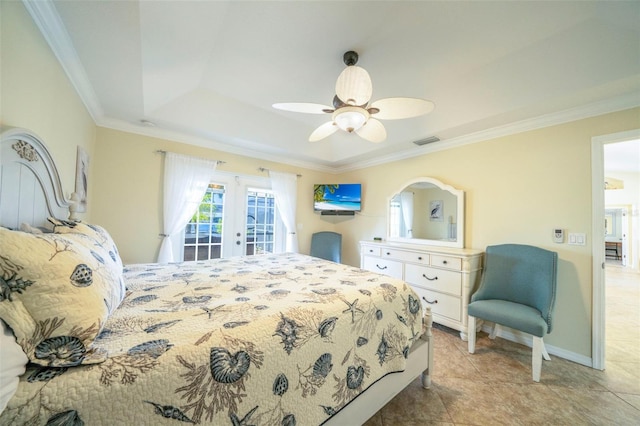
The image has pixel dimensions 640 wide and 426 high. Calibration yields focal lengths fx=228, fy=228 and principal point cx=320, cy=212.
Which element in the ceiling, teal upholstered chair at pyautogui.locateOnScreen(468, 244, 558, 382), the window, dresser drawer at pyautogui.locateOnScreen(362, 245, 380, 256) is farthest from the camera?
dresser drawer at pyautogui.locateOnScreen(362, 245, 380, 256)

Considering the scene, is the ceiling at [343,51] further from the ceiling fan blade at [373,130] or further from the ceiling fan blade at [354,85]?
the ceiling fan blade at [373,130]

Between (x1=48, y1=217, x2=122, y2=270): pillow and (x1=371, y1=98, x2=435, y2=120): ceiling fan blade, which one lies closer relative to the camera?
(x1=48, y1=217, x2=122, y2=270): pillow

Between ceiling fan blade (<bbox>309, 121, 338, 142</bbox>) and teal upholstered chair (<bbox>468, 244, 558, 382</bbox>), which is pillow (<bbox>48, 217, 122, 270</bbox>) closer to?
ceiling fan blade (<bbox>309, 121, 338, 142</bbox>)

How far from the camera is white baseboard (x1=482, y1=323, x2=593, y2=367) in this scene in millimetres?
2084

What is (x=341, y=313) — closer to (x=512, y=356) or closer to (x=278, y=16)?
(x=278, y=16)

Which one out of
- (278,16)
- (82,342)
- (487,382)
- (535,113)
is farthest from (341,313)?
(535,113)

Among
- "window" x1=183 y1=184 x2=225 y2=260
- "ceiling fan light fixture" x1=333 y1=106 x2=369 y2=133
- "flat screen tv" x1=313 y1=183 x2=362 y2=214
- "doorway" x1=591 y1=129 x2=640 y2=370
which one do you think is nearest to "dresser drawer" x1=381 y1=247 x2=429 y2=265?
"flat screen tv" x1=313 y1=183 x2=362 y2=214

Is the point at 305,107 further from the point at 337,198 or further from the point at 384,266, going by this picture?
the point at 337,198

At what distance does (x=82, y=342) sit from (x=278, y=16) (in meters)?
2.07

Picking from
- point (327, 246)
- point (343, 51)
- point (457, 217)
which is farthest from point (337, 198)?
point (343, 51)

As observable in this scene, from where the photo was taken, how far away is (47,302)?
2.24ft

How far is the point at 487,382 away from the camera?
185 cm

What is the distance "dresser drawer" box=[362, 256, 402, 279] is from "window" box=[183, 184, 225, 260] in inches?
88.4

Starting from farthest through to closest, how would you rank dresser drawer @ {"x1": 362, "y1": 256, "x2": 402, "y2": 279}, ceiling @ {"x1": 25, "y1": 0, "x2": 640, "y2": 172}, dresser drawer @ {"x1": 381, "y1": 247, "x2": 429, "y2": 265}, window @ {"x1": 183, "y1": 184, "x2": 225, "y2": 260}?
window @ {"x1": 183, "y1": 184, "x2": 225, "y2": 260} < dresser drawer @ {"x1": 362, "y1": 256, "x2": 402, "y2": 279} < dresser drawer @ {"x1": 381, "y1": 247, "x2": 429, "y2": 265} < ceiling @ {"x1": 25, "y1": 0, "x2": 640, "y2": 172}
